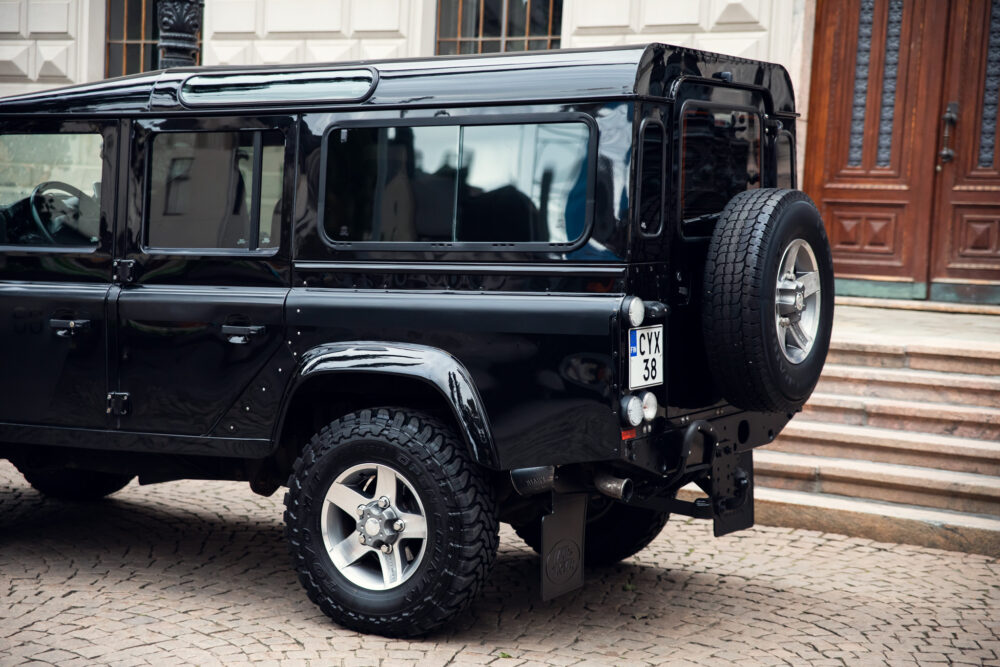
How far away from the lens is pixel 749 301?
4293 mm

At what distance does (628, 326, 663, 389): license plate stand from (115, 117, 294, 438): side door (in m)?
1.47

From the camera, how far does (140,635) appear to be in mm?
4543

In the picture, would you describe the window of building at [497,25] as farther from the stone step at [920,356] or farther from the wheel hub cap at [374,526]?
the wheel hub cap at [374,526]

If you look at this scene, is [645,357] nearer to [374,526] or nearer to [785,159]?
[374,526]

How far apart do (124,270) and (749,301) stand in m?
2.64

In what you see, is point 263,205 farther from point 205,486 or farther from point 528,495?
point 205,486

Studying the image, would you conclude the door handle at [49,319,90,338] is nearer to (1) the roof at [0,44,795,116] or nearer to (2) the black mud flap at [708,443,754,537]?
(1) the roof at [0,44,795,116]

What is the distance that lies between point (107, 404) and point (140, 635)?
40.8 inches

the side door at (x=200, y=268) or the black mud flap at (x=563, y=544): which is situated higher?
the side door at (x=200, y=268)

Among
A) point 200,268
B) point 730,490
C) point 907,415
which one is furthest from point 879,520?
point 200,268

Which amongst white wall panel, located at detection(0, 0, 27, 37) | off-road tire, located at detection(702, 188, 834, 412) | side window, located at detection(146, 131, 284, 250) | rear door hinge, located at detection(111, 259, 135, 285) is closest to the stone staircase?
off-road tire, located at detection(702, 188, 834, 412)

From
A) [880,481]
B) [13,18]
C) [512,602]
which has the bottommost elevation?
[512,602]

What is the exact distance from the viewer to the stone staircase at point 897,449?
20.6 ft

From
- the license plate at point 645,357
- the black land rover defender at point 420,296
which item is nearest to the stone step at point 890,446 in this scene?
the black land rover defender at point 420,296
